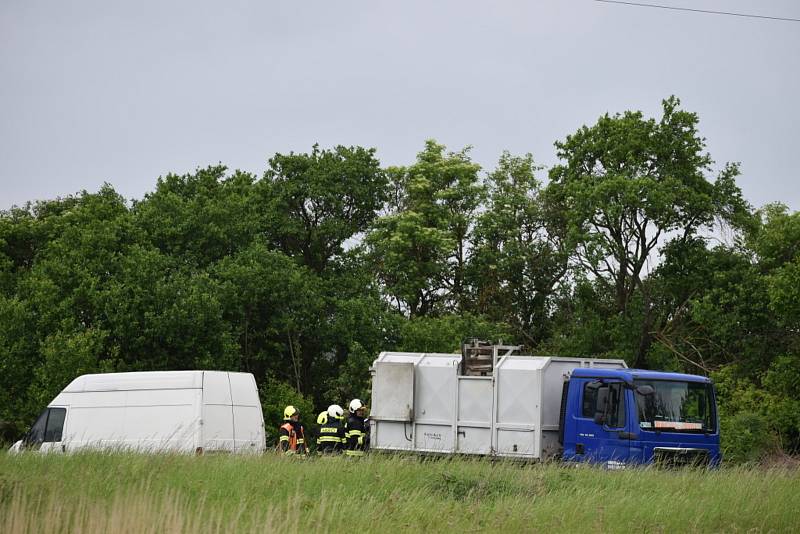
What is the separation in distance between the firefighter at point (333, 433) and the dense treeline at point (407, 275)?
15.2 m

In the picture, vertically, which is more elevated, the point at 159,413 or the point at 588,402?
the point at 588,402

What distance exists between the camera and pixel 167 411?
19922 mm

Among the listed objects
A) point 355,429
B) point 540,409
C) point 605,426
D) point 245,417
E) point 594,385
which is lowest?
point 355,429

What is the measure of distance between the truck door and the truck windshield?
1.13 feet

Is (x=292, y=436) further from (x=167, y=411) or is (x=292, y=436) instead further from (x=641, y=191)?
(x=641, y=191)

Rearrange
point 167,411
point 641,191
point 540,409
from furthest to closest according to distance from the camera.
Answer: point 641,191 → point 540,409 → point 167,411

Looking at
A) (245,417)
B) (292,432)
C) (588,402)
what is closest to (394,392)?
(292,432)

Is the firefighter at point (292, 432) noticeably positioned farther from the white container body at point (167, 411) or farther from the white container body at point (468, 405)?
the white container body at point (468, 405)

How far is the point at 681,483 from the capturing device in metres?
15.0

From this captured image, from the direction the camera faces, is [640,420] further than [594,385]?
No

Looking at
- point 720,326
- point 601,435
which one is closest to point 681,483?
point 601,435

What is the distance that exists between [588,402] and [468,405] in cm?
285

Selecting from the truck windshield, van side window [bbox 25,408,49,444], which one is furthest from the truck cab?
van side window [bbox 25,408,49,444]

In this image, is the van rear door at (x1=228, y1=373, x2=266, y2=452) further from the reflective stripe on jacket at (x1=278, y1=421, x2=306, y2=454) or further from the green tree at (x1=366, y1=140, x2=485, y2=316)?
the green tree at (x1=366, y1=140, x2=485, y2=316)
